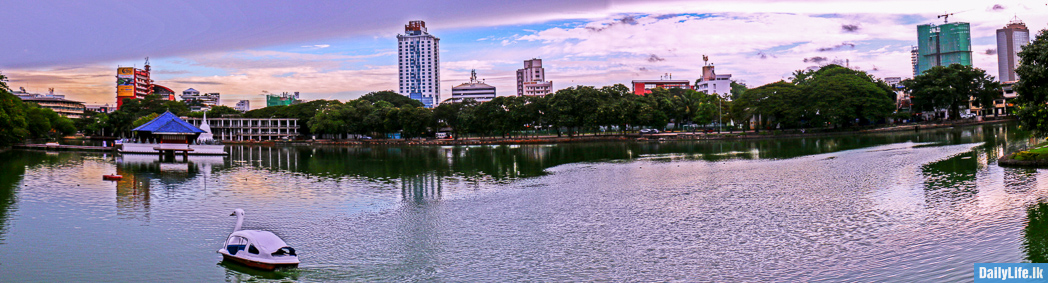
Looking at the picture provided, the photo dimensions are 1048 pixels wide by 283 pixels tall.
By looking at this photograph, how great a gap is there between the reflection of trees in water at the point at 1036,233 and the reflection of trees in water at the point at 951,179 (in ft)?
9.56

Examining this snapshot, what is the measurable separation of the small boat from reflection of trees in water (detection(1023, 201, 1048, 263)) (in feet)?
57.5

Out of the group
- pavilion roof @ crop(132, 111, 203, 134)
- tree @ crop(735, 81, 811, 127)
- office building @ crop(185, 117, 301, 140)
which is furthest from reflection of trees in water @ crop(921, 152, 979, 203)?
office building @ crop(185, 117, 301, 140)

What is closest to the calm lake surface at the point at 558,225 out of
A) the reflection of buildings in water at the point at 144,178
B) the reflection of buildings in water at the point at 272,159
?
the reflection of buildings in water at the point at 144,178

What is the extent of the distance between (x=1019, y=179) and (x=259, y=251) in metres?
30.7

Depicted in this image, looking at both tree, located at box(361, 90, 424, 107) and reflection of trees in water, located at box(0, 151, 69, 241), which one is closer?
reflection of trees in water, located at box(0, 151, 69, 241)

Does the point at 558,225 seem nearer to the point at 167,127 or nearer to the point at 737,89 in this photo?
the point at 167,127

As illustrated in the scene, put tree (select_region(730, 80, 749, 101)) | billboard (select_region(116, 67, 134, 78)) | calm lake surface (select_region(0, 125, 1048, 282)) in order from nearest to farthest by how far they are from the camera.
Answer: calm lake surface (select_region(0, 125, 1048, 282)) → tree (select_region(730, 80, 749, 101)) → billboard (select_region(116, 67, 134, 78))

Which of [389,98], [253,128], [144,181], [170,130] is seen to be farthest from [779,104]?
[253,128]

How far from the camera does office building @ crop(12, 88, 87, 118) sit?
16438 cm

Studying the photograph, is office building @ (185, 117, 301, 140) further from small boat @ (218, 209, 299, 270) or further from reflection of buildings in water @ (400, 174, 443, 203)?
small boat @ (218, 209, 299, 270)

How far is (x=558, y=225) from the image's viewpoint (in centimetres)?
2016

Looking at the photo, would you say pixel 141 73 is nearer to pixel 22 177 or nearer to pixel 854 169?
pixel 22 177

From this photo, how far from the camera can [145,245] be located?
59.3 ft

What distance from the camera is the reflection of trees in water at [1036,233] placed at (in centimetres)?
1449
